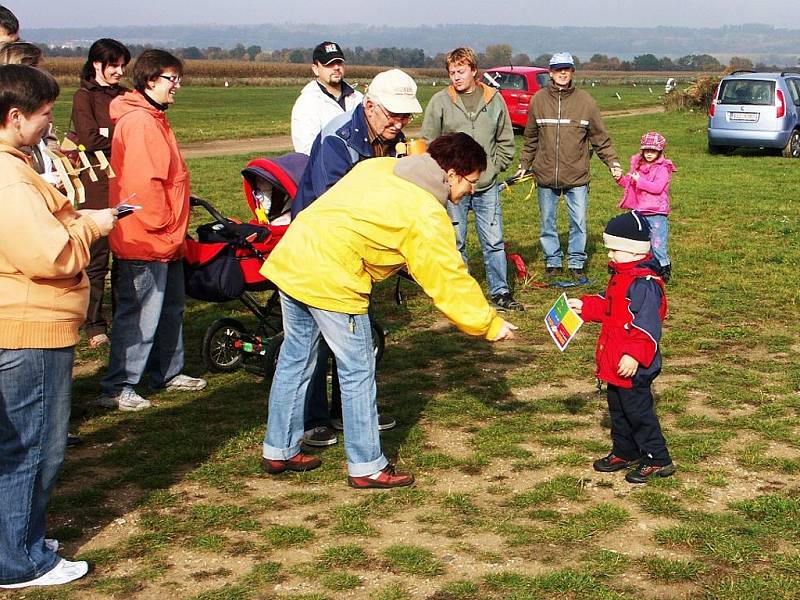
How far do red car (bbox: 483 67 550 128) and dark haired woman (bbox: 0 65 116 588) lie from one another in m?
24.5

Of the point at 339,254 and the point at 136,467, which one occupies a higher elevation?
the point at 339,254

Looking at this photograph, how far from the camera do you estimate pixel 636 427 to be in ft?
18.8

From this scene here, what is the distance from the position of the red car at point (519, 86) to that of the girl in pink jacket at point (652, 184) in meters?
18.2

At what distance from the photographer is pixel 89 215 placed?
14.4 feet

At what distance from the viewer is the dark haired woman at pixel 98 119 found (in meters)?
7.69

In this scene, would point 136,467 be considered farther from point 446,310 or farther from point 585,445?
point 585,445

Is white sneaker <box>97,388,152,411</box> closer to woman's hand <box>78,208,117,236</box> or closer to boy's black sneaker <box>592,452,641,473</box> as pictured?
woman's hand <box>78,208,117,236</box>

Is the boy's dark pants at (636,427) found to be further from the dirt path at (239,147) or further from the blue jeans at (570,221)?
the dirt path at (239,147)

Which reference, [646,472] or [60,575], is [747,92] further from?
[60,575]

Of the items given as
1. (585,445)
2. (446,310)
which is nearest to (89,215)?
(446,310)

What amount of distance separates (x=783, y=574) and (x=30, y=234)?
11.6ft

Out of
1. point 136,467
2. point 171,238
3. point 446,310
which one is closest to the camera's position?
point 446,310

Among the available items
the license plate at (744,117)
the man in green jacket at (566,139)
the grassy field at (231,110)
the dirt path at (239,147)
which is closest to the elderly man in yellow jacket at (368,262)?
A: the man in green jacket at (566,139)

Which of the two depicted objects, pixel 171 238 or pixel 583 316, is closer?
pixel 583 316
